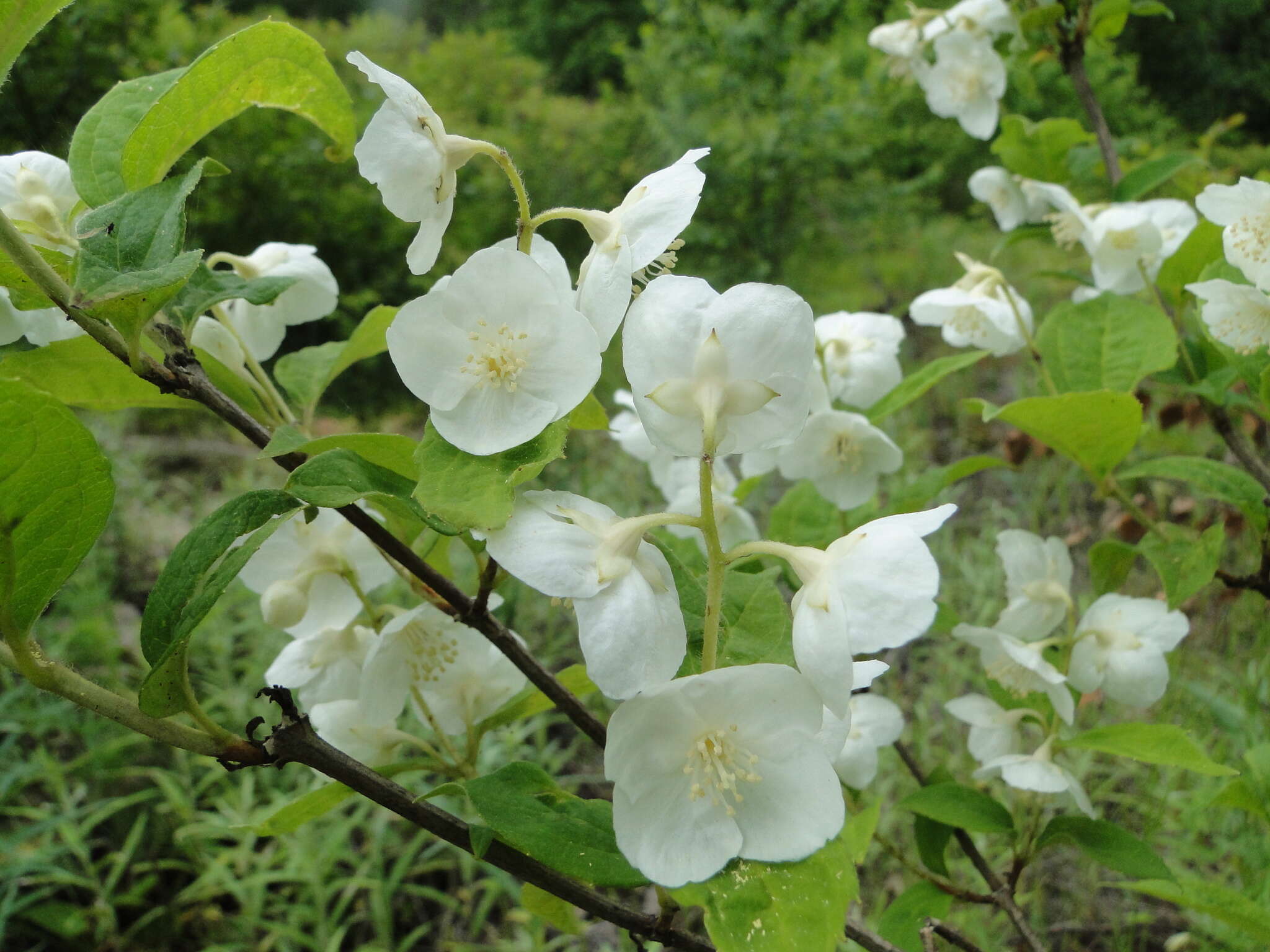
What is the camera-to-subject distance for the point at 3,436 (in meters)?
0.42

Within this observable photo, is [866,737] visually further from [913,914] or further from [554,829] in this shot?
[554,829]

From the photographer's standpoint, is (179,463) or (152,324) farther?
(179,463)

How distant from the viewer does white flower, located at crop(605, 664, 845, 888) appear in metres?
0.44

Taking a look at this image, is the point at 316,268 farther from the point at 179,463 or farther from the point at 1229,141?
the point at 1229,141

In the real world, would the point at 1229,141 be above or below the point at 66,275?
below

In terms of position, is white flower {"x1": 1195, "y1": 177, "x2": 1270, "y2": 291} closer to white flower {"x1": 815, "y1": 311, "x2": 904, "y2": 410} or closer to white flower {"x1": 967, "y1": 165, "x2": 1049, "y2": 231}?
white flower {"x1": 815, "y1": 311, "x2": 904, "y2": 410}

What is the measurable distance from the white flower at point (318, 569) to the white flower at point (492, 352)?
22cm

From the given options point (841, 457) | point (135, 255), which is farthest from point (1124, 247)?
point (135, 255)

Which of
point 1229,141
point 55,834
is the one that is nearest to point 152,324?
point 55,834

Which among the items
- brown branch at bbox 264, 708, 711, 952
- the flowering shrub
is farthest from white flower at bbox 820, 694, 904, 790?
brown branch at bbox 264, 708, 711, 952

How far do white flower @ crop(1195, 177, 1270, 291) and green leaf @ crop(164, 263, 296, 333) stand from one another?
29.6 inches

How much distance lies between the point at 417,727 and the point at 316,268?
5.86 feet

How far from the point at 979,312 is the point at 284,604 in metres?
0.74

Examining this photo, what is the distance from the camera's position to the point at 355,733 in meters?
0.74
